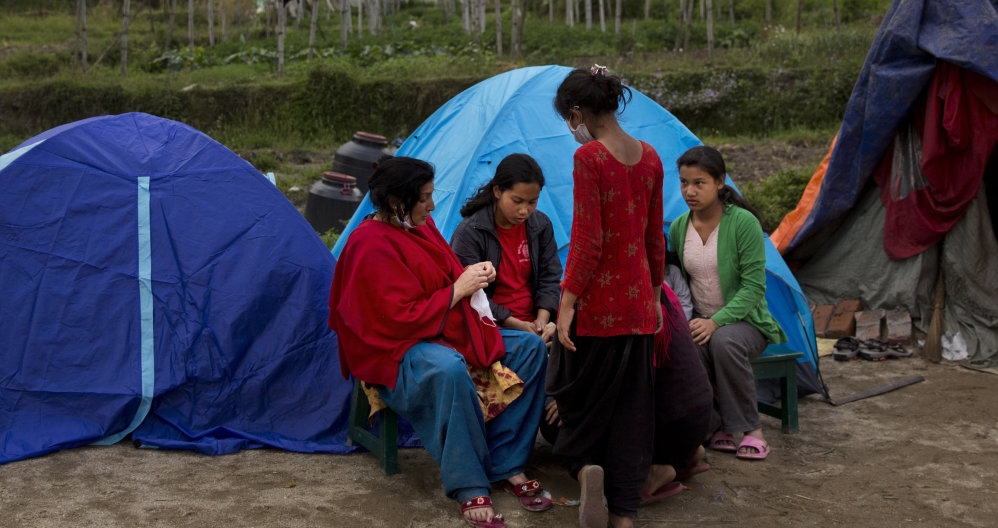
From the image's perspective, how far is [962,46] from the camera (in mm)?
4699

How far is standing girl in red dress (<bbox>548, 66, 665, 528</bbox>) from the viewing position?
104 inches

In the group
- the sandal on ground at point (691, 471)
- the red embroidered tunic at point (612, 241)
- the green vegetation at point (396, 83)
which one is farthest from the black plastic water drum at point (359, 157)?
the red embroidered tunic at point (612, 241)

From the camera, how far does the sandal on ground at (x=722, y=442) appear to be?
12.2 ft

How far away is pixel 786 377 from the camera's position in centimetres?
395

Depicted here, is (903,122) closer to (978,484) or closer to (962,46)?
(962,46)

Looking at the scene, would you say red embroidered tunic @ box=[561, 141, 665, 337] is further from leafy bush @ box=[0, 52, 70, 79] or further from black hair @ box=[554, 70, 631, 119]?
leafy bush @ box=[0, 52, 70, 79]

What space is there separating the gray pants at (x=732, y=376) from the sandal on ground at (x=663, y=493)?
0.52 m

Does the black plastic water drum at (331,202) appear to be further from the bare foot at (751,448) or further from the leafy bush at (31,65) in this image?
the leafy bush at (31,65)

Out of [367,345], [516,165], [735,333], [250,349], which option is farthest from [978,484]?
[250,349]

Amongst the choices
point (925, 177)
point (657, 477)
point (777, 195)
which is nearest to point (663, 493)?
point (657, 477)

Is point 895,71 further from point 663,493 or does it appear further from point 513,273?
point 663,493

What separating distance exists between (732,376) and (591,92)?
1.57 m

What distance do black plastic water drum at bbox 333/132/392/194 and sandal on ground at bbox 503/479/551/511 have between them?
525cm

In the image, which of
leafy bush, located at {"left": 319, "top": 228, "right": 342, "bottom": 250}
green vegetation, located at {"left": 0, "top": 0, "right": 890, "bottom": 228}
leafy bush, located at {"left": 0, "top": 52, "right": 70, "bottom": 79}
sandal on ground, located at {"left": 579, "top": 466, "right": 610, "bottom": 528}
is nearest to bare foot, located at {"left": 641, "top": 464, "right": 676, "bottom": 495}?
sandal on ground, located at {"left": 579, "top": 466, "right": 610, "bottom": 528}
